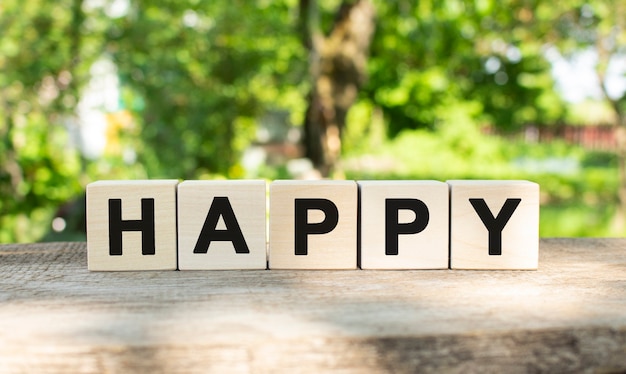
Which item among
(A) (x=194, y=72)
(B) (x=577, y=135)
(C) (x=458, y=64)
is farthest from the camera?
(B) (x=577, y=135)

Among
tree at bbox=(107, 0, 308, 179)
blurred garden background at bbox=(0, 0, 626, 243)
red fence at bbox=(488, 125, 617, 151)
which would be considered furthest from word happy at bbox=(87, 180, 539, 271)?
red fence at bbox=(488, 125, 617, 151)

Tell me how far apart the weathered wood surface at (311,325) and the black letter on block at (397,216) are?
4.4 inches

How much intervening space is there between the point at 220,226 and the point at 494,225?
428mm

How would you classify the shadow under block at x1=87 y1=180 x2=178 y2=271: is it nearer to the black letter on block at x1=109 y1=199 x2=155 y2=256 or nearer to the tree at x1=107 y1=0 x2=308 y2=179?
the black letter on block at x1=109 y1=199 x2=155 y2=256

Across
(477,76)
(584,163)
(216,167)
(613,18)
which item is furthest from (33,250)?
(584,163)

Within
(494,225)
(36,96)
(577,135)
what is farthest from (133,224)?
(577,135)

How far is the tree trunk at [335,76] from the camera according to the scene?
201 inches

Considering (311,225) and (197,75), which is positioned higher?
(197,75)

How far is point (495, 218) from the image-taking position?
949 mm

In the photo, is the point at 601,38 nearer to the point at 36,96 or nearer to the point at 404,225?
the point at 36,96

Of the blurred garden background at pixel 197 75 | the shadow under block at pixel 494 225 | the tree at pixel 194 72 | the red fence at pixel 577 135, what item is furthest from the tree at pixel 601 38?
the red fence at pixel 577 135

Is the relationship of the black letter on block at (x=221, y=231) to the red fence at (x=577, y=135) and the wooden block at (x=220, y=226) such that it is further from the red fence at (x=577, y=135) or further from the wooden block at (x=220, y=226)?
the red fence at (x=577, y=135)

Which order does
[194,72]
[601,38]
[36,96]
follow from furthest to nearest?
[601,38] → [194,72] → [36,96]

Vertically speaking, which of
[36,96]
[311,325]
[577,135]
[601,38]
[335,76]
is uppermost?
[601,38]
